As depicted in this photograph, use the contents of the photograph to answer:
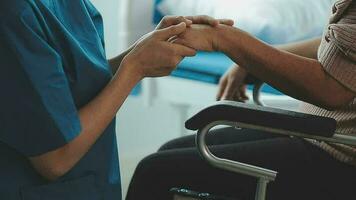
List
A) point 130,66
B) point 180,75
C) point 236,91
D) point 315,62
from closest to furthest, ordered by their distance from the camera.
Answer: point 130,66, point 315,62, point 236,91, point 180,75

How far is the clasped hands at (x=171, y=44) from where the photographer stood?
136cm

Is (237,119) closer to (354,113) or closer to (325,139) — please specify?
(325,139)

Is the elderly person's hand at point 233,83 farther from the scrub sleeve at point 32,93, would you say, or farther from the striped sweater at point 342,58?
the scrub sleeve at point 32,93

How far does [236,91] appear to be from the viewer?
187 centimetres

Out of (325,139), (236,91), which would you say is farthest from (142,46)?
(236,91)

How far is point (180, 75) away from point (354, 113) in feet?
3.44

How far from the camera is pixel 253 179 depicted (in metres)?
1.49

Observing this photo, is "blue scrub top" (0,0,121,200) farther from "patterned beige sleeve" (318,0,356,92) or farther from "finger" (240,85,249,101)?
"finger" (240,85,249,101)

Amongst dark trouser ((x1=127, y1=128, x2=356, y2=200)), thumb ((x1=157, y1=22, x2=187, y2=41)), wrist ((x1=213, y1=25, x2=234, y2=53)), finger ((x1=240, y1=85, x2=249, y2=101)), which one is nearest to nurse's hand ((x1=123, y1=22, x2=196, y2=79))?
thumb ((x1=157, y1=22, x2=187, y2=41))

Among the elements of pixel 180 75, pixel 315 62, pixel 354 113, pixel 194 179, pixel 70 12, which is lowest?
pixel 180 75

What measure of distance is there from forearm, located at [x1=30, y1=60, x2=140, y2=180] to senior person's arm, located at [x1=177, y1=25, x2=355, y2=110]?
0.18 meters

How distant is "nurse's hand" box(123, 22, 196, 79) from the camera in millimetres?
1359

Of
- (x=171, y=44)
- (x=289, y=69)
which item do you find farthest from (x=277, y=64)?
(x=171, y=44)

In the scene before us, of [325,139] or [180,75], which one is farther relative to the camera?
[180,75]
